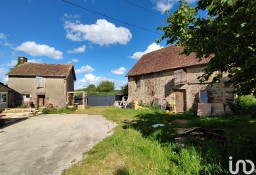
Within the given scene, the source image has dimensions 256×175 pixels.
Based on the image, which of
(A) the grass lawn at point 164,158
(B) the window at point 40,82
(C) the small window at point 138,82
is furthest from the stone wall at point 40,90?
(A) the grass lawn at point 164,158

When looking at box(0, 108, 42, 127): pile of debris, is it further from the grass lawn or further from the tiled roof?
the grass lawn

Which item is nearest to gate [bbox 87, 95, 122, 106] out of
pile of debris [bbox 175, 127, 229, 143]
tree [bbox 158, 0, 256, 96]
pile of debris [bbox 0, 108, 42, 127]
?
pile of debris [bbox 0, 108, 42, 127]

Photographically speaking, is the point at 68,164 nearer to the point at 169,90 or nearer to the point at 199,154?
the point at 199,154

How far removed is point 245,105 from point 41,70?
26.4 metres

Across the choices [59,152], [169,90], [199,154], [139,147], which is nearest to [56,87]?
[169,90]

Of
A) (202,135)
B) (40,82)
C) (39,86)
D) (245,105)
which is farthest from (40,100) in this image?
(202,135)

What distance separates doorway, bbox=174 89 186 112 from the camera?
18906mm

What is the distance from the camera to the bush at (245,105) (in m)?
13.9

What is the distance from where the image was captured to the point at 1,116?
53.6ft

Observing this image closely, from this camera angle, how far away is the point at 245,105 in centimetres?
1429

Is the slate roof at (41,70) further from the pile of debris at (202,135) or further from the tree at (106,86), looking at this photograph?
the tree at (106,86)

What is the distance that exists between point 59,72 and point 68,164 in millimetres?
24576

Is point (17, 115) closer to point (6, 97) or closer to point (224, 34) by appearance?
point (6, 97)

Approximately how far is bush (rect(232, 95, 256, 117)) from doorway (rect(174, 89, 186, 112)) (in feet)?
15.7
